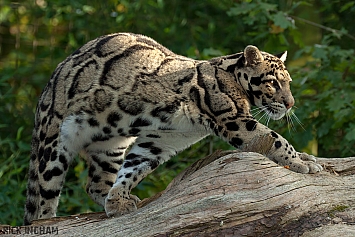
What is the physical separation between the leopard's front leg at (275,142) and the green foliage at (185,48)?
932 millimetres

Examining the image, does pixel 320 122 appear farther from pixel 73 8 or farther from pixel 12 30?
pixel 12 30

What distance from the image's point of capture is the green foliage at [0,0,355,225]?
295 inches

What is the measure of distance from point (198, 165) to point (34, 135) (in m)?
1.67

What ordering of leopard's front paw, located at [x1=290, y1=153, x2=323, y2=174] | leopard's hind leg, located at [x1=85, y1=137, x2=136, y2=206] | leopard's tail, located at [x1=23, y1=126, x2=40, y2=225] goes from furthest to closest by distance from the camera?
1. leopard's hind leg, located at [x1=85, y1=137, x2=136, y2=206]
2. leopard's tail, located at [x1=23, y1=126, x2=40, y2=225]
3. leopard's front paw, located at [x1=290, y1=153, x2=323, y2=174]

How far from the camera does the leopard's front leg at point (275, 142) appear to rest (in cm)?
515

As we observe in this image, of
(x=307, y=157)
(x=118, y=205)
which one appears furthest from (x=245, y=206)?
(x=118, y=205)

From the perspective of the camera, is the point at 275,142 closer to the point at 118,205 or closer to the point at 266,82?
the point at 266,82

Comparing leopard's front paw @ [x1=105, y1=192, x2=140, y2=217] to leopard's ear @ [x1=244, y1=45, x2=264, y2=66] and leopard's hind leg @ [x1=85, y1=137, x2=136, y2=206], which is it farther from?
leopard's ear @ [x1=244, y1=45, x2=264, y2=66]

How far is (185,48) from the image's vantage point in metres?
9.76

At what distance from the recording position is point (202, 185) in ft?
15.9

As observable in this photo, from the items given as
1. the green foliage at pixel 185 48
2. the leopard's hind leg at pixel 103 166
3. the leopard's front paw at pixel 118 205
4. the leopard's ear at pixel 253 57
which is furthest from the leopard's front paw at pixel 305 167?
the leopard's hind leg at pixel 103 166

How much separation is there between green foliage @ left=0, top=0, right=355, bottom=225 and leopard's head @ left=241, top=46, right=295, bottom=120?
65cm

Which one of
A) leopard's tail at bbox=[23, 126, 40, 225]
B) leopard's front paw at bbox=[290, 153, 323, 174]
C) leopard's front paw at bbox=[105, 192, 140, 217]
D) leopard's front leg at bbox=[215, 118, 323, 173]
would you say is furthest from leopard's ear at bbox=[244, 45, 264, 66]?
leopard's tail at bbox=[23, 126, 40, 225]

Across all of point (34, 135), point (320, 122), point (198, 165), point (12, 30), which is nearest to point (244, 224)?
point (198, 165)
